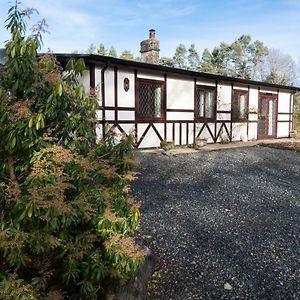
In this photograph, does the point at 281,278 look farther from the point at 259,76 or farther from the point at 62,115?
the point at 259,76

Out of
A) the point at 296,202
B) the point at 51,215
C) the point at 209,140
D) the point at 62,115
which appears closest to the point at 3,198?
the point at 51,215

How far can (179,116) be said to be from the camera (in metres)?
10.6

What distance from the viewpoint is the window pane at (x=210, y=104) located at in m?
11.6

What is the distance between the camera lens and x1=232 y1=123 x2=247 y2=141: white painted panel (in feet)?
42.2

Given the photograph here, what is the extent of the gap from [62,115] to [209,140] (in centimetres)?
1017

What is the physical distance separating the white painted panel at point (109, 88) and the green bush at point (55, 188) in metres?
6.49

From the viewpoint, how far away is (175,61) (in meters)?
38.5

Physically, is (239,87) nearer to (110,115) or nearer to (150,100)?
(150,100)

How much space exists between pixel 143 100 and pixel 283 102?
881cm

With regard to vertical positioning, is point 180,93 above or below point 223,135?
above

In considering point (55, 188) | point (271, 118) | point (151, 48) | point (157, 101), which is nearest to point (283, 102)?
point (271, 118)

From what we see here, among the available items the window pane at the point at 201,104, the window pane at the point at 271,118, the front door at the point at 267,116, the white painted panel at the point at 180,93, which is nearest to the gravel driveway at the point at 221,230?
the white painted panel at the point at 180,93

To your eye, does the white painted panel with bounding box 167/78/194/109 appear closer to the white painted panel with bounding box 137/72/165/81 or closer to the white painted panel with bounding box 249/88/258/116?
the white painted panel with bounding box 137/72/165/81

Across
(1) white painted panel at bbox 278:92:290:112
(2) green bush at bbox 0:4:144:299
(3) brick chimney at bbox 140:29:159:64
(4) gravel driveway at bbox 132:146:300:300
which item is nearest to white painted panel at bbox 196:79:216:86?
(3) brick chimney at bbox 140:29:159:64
